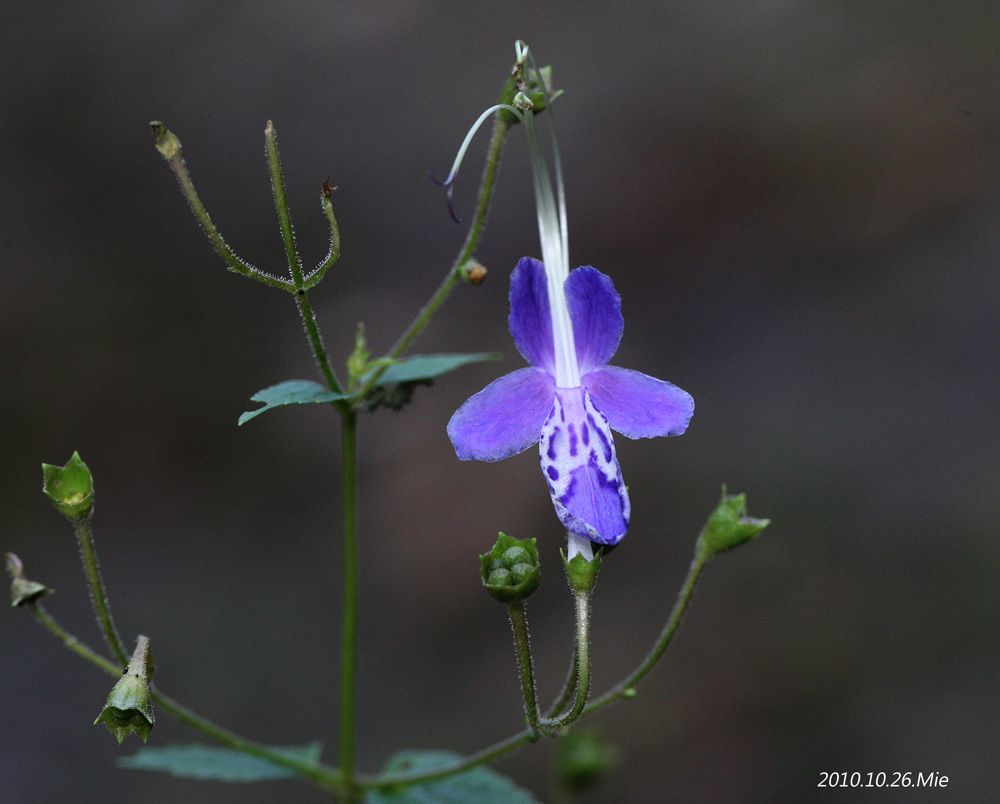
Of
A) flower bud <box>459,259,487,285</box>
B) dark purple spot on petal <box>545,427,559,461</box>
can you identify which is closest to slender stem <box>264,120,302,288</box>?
flower bud <box>459,259,487,285</box>

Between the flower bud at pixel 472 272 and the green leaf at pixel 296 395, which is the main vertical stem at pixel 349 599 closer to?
the green leaf at pixel 296 395

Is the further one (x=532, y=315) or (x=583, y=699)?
(x=532, y=315)

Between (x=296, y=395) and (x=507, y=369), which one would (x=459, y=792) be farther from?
(x=507, y=369)

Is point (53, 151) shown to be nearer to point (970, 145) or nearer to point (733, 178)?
point (733, 178)

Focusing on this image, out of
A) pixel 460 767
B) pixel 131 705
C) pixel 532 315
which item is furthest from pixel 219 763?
pixel 532 315

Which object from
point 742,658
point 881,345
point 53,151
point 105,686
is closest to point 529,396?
point 742,658

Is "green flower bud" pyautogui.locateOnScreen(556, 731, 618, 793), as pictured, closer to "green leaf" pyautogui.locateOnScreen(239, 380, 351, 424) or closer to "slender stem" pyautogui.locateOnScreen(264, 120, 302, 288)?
"green leaf" pyautogui.locateOnScreen(239, 380, 351, 424)
